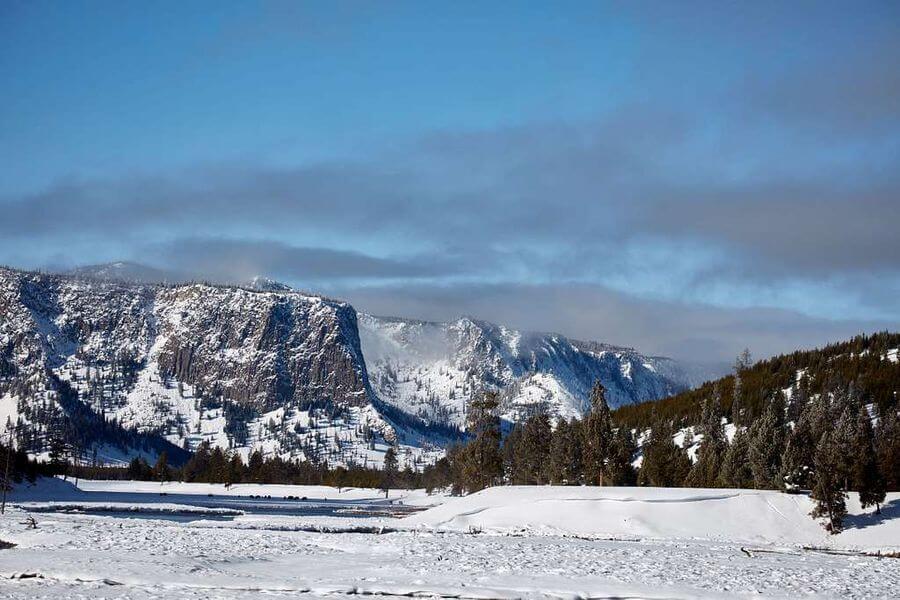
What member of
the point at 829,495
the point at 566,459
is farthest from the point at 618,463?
the point at 829,495

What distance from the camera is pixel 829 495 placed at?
71.1 meters

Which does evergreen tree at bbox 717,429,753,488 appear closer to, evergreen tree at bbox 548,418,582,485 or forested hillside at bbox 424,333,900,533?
forested hillside at bbox 424,333,900,533

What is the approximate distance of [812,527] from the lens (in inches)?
2837

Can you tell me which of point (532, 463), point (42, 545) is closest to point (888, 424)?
point (532, 463)

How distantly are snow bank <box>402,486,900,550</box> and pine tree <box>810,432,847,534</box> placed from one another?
3.02ft

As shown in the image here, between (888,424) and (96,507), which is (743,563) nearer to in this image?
(96,507)

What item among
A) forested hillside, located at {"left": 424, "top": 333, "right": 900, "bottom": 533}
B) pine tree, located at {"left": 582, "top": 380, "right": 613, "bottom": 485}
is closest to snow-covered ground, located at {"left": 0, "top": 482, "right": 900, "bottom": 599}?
forested hillside, located at {"left": 424, "top": 333, "right": 900, "bottom": 533}

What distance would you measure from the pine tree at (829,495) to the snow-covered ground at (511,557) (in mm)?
1284

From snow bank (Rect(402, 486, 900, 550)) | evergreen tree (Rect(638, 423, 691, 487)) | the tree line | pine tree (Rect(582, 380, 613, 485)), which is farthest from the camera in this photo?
evergreen tree (Rect(638, 423, 691, 487))

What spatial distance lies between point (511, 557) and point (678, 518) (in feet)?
105

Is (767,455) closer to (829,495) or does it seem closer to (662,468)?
(829,495)

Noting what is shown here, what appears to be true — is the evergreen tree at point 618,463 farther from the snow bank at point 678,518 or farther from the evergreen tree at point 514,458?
the evergreen tree at point 514,458

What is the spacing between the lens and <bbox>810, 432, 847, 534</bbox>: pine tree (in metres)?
70.8

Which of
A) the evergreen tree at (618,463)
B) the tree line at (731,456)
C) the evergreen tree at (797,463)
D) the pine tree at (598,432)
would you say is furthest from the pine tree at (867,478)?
Result: the evergreen tree at (618,463)
